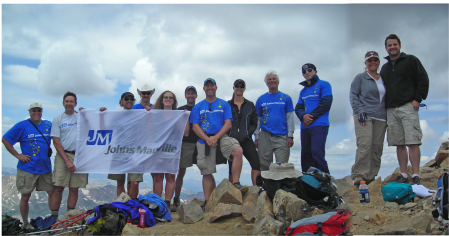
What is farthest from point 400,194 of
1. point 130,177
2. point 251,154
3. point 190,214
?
point 130,177

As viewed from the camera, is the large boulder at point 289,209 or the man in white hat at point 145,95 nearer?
the large boulder at point 289,209

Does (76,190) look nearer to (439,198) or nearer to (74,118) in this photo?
(74,118)

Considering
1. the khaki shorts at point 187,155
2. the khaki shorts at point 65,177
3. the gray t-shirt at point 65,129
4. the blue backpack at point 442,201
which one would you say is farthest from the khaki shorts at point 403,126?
the gray t-shirt at point 65,129

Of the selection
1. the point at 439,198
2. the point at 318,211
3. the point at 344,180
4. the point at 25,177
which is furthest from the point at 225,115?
the point at 25,177

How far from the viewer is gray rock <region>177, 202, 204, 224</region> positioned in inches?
235

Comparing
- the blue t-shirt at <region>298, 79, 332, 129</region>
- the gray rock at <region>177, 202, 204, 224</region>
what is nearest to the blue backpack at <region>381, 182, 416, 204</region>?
the blue t-shirt at <region>298, 79, 332, 129</region>

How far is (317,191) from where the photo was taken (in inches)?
205

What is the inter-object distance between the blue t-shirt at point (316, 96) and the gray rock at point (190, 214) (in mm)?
3184

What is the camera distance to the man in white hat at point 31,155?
7105mm

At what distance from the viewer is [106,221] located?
5.41m

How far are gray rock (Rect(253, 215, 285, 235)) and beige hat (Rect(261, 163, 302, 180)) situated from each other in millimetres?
846

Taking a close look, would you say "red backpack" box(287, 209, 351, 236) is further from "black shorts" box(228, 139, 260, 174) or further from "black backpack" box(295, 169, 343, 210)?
"black shorts" box(228, 139, 260, 174)

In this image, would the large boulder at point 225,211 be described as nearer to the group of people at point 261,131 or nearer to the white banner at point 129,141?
the group of people at point 261,131

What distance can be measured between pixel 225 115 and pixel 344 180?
384cm
